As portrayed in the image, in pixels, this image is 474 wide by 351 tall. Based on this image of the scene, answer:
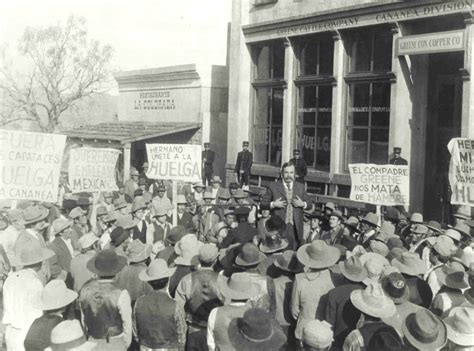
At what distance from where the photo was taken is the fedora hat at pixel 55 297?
522 centimetres

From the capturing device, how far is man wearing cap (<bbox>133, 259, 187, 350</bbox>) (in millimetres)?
5293

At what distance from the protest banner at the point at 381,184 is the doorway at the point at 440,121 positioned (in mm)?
4692

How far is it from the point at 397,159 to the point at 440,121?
2099mm

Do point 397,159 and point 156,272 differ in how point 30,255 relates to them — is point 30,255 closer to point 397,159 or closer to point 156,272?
point 156,272

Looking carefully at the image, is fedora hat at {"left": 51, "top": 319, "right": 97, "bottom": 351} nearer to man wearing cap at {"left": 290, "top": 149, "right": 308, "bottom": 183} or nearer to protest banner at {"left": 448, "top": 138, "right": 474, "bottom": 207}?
protest banner at {"left": 448, "top": 138, "right": 474, "bottom": 207}

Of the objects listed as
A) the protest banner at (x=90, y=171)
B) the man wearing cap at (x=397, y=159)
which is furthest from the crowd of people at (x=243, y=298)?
the man wearing cap at (x=397, y=159)

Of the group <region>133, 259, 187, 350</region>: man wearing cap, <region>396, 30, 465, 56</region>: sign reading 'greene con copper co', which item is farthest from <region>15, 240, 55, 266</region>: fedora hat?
<region>396, 30, 465, 56</region>: sign reading 'greene con copper co'

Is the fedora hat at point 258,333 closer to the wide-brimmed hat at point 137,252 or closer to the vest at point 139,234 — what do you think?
the wide-brimmed hat at point 137,252

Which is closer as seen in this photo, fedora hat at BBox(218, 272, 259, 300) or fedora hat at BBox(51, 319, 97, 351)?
fedora hat at BBox(51, 319, 97, 351)

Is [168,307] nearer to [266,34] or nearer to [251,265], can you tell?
[251,265]

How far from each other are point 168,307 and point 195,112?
57.4 ft

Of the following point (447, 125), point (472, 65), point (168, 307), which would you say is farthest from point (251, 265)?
point (447, 125)

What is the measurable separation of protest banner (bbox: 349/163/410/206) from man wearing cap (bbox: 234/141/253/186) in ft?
25.6

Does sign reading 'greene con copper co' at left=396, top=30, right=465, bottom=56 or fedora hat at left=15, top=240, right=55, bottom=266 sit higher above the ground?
sign reading 'greene con copper co' at left=396, top=30, right=465, bottom=56
